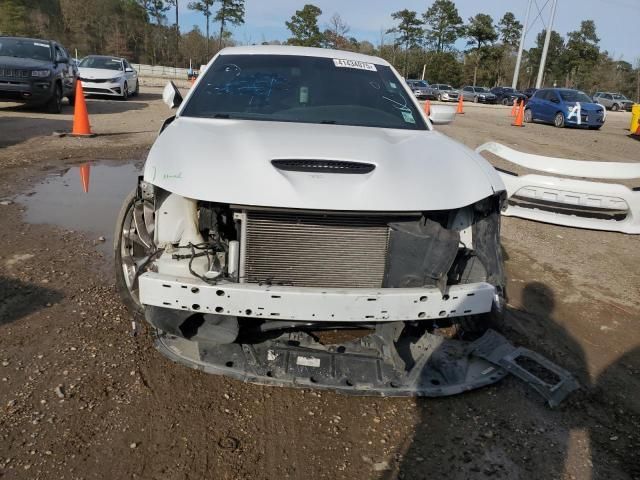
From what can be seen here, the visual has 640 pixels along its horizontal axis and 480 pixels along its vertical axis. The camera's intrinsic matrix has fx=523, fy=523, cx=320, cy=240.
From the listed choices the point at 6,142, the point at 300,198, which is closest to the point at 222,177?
the point at 300,198

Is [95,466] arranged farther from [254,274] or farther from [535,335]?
[535,335]

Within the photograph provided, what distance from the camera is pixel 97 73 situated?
16531mm

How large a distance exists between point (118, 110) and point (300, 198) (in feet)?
47.0

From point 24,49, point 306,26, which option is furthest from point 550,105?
point 306,26

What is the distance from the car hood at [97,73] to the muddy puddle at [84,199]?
1009 cm

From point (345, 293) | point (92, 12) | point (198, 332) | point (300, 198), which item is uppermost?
point (92, 12)

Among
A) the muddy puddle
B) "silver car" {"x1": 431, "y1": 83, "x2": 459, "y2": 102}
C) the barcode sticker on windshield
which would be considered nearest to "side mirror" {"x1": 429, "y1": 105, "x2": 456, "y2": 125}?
the barcode sticker on windshield

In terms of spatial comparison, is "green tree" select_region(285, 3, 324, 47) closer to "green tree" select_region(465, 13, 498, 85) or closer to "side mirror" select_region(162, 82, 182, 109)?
"green tree" select_region(465, 13, 498, 85)

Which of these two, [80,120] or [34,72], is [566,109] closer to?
[80,120]

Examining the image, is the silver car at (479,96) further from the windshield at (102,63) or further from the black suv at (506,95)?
the windshield at (102,63)

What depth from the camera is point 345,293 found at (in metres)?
2.56

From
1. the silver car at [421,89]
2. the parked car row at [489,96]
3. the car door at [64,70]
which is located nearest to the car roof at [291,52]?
the car door at [64,70]

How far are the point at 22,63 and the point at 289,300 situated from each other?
476 inches

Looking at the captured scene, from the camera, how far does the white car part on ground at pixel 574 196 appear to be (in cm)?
594
